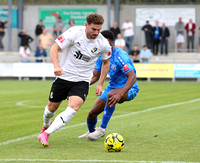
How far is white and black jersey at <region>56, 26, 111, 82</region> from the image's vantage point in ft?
25.7

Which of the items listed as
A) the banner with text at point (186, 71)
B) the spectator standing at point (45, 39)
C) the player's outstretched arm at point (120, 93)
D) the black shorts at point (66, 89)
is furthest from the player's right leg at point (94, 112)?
the spectator standing at point (45, 39)

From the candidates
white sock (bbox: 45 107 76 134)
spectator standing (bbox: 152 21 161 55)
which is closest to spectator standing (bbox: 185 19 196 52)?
spectator standing (bbox: 152 21 161 55)

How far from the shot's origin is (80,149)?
7559 mm

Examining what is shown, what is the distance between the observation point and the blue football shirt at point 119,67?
8.43 m

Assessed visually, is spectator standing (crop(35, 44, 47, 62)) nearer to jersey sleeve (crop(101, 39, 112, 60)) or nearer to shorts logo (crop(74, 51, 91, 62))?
jersey sleeve (crop(101, 39, 112, 60))

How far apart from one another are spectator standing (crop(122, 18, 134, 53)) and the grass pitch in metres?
14.8

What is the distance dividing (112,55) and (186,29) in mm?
22847

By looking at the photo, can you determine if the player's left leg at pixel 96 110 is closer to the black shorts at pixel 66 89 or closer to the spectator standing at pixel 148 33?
the black shorts at pixel 66 89

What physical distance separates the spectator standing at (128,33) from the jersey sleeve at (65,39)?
22.9 m

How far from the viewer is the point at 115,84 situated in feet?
29.1

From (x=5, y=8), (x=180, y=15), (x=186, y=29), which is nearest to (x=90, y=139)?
(x=186, y=29)

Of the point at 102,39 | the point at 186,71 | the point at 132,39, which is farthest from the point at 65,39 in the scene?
the point at 132,39

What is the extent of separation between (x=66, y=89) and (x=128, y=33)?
2319 cm

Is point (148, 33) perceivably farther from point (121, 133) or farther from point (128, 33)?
point (121, 133)
